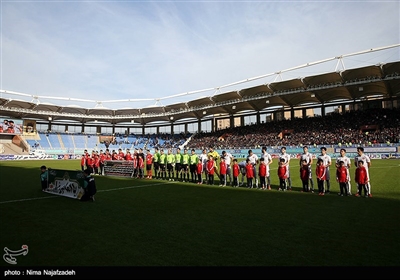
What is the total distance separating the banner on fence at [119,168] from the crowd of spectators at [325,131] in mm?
27215

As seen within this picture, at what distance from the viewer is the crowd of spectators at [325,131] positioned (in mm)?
33500

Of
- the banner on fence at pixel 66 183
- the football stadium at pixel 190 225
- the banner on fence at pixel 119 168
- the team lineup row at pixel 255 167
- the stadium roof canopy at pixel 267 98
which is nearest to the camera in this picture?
the football stadium at pixel 190 225

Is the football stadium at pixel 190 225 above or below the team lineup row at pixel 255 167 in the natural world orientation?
below

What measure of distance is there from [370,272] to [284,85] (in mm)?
37745

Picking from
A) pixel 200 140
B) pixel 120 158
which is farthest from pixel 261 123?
pixel 120 158

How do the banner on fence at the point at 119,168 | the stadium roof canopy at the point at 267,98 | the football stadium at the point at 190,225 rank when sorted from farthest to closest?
the stadium roof canopy at the point at 267,98 < the banner on fence at the point at 119,168 < the football stadium at the point at 190,225

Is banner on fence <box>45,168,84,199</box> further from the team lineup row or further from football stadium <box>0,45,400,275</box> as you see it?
the team lineup row

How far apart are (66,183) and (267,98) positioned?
124 feet

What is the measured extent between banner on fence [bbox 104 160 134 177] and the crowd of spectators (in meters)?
27.2

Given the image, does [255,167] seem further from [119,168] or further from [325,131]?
[325,131]

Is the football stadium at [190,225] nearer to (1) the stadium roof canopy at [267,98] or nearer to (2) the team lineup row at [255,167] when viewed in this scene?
(2) the team lineup row at [255,167]

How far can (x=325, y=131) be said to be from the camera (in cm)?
3916

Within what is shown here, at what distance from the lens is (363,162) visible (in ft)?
29.7

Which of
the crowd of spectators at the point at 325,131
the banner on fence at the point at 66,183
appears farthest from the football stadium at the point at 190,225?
the crowd of spectators at the point at 325,131
